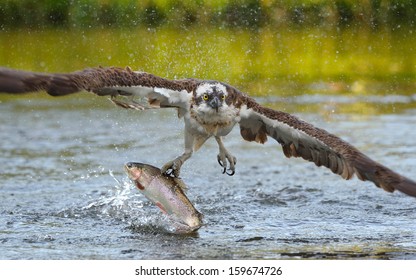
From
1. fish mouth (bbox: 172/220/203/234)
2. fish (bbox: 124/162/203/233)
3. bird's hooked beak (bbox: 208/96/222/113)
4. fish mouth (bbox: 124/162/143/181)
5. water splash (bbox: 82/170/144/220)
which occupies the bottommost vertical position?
water splash (bbox: 82/170/144/220)

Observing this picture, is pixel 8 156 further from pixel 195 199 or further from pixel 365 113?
pixel 365 113

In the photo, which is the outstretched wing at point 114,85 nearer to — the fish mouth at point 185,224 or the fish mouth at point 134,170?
the fish mouth at point 134,170

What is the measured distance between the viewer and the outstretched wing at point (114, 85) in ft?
30.8

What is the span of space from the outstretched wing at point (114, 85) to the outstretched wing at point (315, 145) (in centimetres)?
74

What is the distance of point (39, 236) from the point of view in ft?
36.2

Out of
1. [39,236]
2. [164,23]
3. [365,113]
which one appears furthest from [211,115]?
[164,23]

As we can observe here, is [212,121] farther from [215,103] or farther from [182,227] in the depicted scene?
[182,227]

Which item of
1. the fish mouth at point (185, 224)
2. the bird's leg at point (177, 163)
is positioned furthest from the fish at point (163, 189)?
the bird's leg at point (177, 163)

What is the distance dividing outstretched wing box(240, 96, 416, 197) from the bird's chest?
195 mm

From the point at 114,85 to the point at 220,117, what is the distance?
119 centimetres

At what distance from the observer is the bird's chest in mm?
10984

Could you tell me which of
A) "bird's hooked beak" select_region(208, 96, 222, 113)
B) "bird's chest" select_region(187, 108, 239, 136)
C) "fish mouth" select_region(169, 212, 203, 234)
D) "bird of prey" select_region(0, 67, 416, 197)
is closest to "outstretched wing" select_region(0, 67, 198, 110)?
"bird of prey" select_region(0, 67, 416, 197)

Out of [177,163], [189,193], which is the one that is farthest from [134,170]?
[189,193]

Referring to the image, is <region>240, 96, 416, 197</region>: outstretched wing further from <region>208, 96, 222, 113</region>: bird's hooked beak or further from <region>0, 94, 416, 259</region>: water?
<region>0, 94, 416, 259</region>: water
